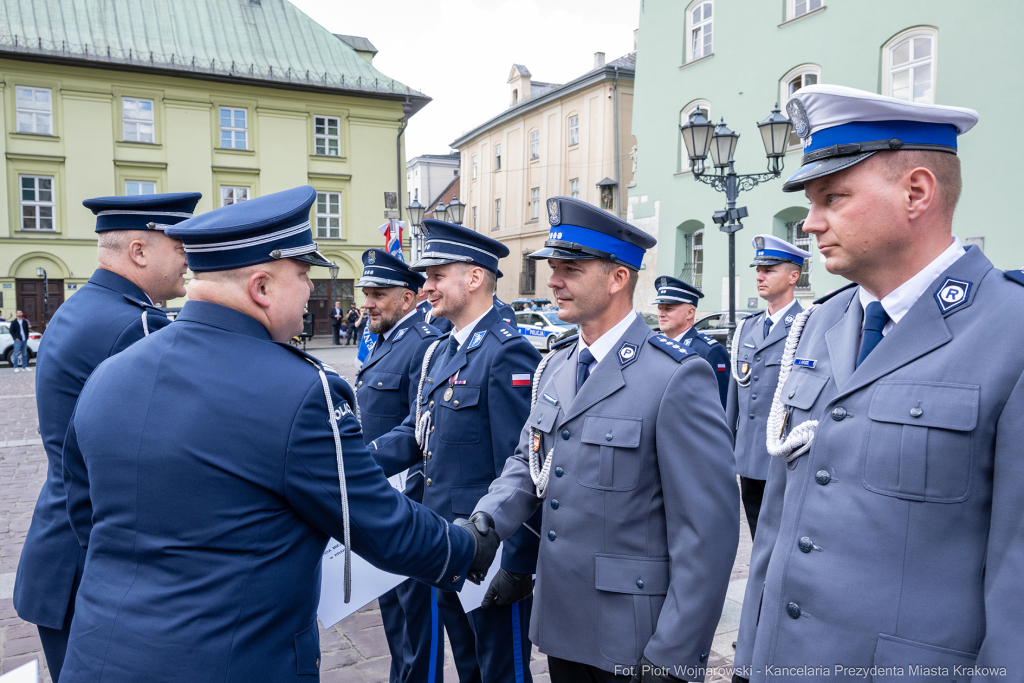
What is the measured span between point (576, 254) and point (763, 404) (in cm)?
305

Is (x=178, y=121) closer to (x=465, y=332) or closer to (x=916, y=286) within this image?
(x=465, y=332)

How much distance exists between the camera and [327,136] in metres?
31.7

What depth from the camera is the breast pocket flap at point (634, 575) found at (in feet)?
7.47

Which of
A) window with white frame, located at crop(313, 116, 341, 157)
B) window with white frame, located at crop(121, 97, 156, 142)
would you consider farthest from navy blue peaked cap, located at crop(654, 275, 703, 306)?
window with white frame, located at crop(121, 97, 156, 142)

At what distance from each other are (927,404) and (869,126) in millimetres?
671

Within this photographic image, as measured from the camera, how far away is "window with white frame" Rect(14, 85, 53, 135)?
2755cm

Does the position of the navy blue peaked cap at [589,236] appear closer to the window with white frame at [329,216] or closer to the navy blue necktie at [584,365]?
the navy blue necktie at [584,365]

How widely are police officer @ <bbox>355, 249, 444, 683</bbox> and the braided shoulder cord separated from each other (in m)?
2.05

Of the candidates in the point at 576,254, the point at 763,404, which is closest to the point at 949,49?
the point at 763,404

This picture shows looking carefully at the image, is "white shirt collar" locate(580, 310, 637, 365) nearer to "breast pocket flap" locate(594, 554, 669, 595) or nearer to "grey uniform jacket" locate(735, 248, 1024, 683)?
"breast pocket flap" locate(594, 554, 669, 595)

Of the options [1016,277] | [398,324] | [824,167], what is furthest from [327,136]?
A: [1016,277]

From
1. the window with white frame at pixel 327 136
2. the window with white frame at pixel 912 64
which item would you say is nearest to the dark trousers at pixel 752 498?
the window with white frame at pixel 912 64

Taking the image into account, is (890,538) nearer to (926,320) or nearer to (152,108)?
(926,320)

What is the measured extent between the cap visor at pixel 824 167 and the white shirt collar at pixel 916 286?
31 cm
